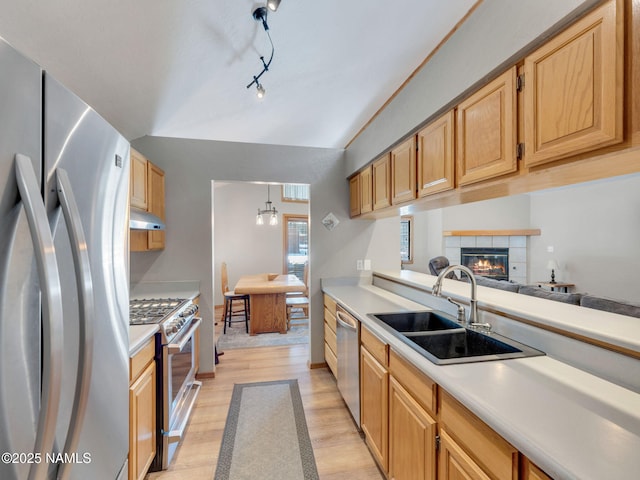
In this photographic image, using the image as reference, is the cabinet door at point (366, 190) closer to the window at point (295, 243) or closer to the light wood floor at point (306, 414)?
the light wood floor at point (306, 414)

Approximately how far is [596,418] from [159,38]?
245cm

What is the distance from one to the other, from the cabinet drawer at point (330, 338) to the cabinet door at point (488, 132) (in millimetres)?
1860

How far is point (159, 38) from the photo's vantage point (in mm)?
1564

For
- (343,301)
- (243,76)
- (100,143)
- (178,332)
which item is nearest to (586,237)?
(343,301)

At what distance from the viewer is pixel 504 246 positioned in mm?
6781

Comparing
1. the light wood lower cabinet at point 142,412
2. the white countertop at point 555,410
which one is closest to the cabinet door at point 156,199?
the light wood lower cabinet at point 142,412

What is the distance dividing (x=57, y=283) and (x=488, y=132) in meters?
1.62

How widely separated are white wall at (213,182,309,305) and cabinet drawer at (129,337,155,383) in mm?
4667

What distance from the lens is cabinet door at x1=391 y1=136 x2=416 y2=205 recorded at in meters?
1.95

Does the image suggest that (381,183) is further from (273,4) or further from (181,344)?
(181,344)

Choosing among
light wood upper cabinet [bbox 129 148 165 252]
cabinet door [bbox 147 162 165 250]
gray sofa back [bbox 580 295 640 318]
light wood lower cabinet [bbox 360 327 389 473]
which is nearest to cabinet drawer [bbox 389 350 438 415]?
light wood lower cabinet [bbox 360 327 389 473]

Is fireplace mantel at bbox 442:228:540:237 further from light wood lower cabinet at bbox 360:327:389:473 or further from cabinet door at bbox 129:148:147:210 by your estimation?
cabinet door at bbox 129:148:147:210

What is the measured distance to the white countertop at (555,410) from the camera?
2.29 feet

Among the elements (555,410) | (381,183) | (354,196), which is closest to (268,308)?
(354,196)
